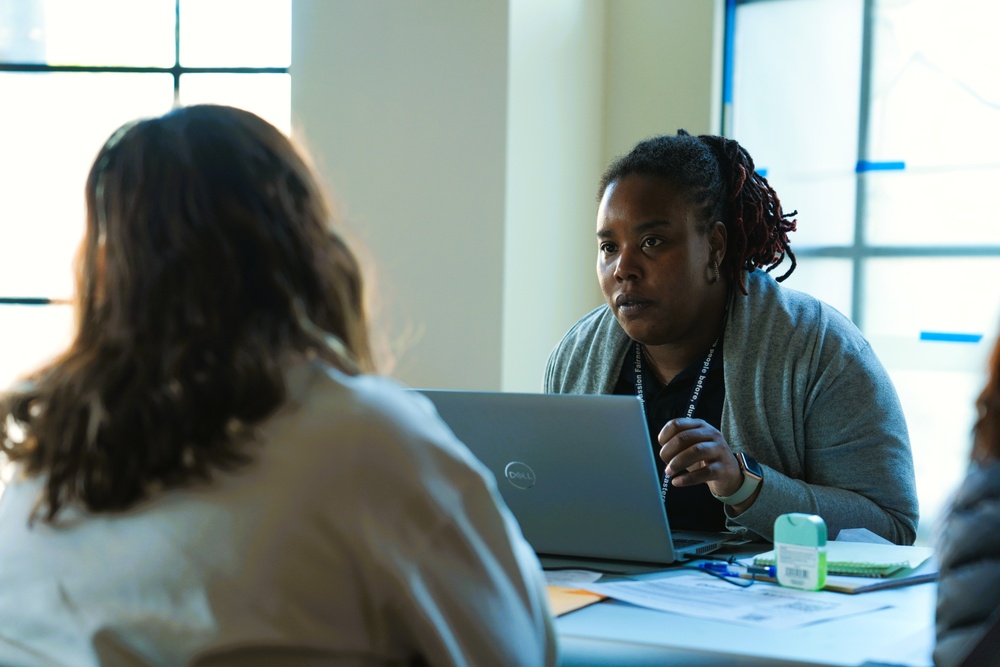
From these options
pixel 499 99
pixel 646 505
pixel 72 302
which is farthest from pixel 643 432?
pixel 499 99

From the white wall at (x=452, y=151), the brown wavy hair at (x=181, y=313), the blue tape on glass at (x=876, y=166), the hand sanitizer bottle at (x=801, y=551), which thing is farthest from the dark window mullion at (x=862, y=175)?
the brown wavy hair at (x=181, y=313)

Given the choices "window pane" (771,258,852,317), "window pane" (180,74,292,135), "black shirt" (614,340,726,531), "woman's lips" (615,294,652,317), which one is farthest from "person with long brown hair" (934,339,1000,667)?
"window pane" (180,74,292,135)

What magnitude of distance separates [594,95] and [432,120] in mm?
641

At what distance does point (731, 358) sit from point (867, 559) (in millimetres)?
544

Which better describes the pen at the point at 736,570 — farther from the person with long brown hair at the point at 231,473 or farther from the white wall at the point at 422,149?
the white wall at the point at 422,149

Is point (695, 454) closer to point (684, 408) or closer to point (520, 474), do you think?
point (520, 474)

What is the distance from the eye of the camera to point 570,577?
1509mm

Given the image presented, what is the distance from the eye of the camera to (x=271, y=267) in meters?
0.98

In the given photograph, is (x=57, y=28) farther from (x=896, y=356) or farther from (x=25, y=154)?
(x=896, y=356)

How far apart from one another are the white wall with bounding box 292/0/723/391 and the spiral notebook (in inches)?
65.2

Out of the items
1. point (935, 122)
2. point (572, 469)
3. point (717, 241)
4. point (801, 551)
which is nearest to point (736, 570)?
point (801, 551)

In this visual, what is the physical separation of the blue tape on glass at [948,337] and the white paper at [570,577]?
81.5 inches

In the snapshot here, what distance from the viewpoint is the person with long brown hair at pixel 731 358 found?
5.95ft

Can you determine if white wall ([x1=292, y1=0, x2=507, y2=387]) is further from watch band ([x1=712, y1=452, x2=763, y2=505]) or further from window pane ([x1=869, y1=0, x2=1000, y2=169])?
watch band ([x1=712, y1=452, x2=763, y2=505])
